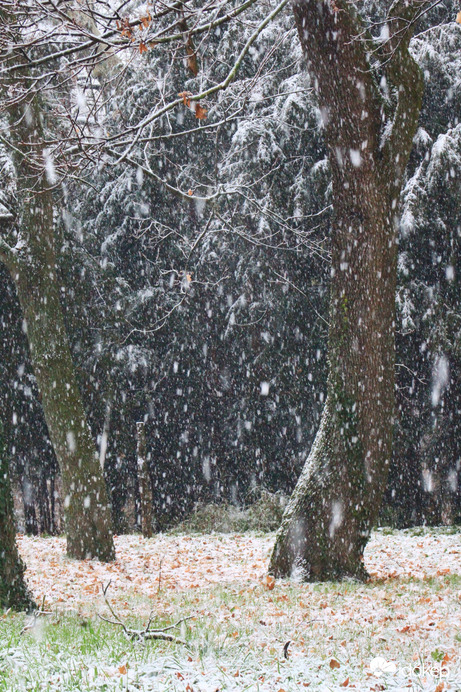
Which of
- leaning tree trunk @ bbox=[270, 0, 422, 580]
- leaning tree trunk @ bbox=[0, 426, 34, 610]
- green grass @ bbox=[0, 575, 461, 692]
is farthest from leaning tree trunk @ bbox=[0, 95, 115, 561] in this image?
leaning tree trunk @ bbox=[0, 426, 34, 610]

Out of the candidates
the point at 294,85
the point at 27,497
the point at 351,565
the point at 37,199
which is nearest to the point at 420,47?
the point at 294,85

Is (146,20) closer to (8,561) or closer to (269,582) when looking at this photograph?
(8,561)

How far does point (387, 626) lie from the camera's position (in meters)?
4.58

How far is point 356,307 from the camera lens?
21.9 ft

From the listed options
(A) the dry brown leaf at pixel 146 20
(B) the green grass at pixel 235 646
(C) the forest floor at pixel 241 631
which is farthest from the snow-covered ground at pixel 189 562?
(A) the dry brown leaf at pixel 146 20

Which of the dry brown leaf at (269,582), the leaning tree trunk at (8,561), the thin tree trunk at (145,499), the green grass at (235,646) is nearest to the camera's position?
the green grass at (235,646)

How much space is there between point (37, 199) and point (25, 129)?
975 mm

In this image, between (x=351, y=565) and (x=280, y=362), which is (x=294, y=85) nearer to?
(x=280, y=362)

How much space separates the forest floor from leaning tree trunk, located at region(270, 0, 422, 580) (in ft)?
1.63

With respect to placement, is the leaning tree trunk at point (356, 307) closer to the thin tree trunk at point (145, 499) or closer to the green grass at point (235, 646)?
the green grass at point (235, 646)

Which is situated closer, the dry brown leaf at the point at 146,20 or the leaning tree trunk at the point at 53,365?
the dry brown leaf at the point at 146,20

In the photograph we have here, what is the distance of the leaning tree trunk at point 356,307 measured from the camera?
21.4ft

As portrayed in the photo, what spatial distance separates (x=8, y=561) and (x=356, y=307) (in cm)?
388

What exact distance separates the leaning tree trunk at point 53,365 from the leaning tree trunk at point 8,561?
406 cm
